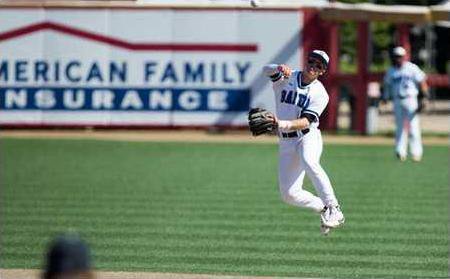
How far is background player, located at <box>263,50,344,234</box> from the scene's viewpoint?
36.1 ft

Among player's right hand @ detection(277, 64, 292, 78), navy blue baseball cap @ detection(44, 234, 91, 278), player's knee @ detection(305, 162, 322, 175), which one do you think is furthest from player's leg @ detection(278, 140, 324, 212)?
navy blue baseball cap @ detection(44, 234, 91, 278)

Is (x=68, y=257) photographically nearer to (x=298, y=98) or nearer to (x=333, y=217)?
(x=298, y=98)

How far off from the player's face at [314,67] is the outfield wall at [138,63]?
651 inches

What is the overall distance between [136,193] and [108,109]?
11.8 meters

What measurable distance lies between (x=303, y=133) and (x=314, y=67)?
2.20 ft

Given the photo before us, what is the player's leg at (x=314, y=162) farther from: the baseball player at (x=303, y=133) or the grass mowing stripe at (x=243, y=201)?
the grass mowing stripe at (x=243, y=201)

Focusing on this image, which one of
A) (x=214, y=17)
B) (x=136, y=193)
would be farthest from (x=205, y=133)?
(x=136, y=193)

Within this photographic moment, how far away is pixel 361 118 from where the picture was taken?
28.0m

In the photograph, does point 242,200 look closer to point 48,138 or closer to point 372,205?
point 372,205

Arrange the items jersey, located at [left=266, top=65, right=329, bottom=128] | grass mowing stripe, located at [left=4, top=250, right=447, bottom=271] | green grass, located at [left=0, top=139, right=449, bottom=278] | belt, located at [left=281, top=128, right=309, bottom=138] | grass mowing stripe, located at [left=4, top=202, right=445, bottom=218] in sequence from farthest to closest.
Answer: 1. grass mowing stripe, located at [left=4, top=202, right=445, bottom=218]
2. belt, located at [left=281, top=128, right=309, bottom=138]
3. jersey, located at [left=266, top=65, right=329, bottom=128]
4. green grass, located at [left=0, top=139, right=449, bottom=278]
5. grass mowing stripe, located at [left=4, top=250, right=447, bottom=271]

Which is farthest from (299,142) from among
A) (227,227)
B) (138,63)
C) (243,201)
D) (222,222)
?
(138,63)

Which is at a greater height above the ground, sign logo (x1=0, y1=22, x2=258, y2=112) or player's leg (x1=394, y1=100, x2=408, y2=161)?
sign logo (x1=0, y1=22, x2=258, y2=112)

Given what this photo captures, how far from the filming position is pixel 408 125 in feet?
69.9

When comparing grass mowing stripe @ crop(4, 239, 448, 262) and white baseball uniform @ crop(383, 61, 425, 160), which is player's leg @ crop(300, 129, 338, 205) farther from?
white baseball uniform @ crop(383, 61, 425, 160)
